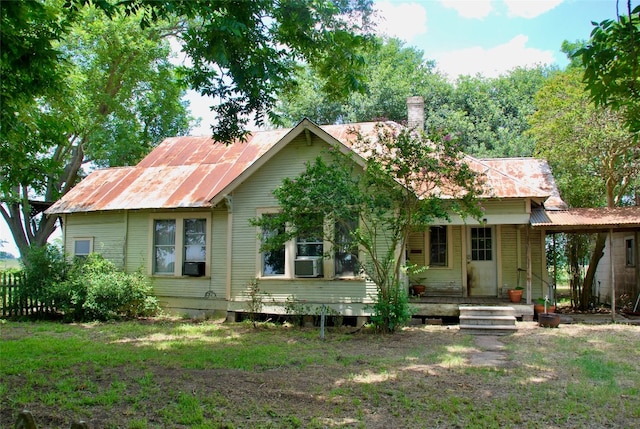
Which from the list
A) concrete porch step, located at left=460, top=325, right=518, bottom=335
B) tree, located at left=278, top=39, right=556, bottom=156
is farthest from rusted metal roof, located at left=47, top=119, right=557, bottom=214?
tree, located at left=278, top=39, right=556, bottom=156

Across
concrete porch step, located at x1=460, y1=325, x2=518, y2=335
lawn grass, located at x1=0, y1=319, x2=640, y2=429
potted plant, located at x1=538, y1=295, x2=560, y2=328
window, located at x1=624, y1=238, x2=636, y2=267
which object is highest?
window, located at x1=624, y1=238, x2=636, y2=267

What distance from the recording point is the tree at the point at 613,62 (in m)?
A: 4.44

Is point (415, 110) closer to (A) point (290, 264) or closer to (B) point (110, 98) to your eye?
(A) point (290, 264)

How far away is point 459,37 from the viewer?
8.45 m

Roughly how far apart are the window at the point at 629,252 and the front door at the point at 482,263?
17.9 ft

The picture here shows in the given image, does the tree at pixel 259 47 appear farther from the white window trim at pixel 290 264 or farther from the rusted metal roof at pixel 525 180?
the rusted metal roof at pixel 525 180

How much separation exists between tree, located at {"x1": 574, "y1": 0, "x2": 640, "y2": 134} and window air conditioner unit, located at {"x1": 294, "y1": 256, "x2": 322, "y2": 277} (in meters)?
8.31

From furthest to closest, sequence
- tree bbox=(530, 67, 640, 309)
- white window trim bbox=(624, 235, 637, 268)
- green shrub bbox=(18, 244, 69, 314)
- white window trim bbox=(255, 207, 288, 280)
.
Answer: white window trim bbox=(624, 235, 637, 268) → tree bbox=(530, 67, 640, 309) → green shrub bbox=(18, 244, 69, 314) → white window trim bbox=(255, 207, 288, 280)

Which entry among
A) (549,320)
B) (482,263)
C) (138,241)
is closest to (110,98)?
(138,241)

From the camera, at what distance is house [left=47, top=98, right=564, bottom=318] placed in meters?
12.5

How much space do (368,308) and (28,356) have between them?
7.07m

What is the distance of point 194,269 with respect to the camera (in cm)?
1400

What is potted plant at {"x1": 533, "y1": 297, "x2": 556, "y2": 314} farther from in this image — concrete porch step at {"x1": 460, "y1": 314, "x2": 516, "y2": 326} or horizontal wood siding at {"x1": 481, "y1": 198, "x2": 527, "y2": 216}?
horizontal wood siding at {"x1": 481, "y1": 198, "x2": 527, "y2": 216}

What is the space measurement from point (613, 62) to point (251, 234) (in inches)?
385
